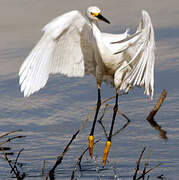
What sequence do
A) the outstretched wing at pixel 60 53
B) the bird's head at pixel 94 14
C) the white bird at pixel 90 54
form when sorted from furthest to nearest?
1. the bird's head at pixel 94 14
2. the white bird at pixel 90 54
3. the outstretched wing at pixel 60 53

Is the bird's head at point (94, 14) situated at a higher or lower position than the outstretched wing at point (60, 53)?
higher

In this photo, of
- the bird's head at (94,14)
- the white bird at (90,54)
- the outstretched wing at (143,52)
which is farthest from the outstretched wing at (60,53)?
the outstretched wing at (143,52)

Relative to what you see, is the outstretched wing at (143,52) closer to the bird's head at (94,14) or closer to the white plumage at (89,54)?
the white plumage at (89,54)

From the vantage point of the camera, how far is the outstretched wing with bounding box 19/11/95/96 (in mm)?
7949

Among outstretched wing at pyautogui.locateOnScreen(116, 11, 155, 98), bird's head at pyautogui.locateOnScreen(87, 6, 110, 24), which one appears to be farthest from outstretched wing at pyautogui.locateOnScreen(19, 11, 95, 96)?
outstretched wing at pyautogui.locateOnScreen(116, 11, 155, 98)

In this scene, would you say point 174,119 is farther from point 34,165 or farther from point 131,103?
point 34,165

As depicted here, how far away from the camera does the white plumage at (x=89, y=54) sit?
317 inches

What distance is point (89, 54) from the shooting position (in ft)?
30.2

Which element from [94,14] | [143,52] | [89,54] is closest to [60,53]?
[89,54]

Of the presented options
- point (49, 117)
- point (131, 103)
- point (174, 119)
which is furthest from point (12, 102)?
point (174, 119)

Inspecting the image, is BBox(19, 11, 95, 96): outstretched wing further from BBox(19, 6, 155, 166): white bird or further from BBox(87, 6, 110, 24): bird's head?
BBox(87, 6, 110, 24): bird's head

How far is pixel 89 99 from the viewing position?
12789mm

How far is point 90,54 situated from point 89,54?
Result: 0.02 metres

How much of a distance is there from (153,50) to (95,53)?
1.07 metres
